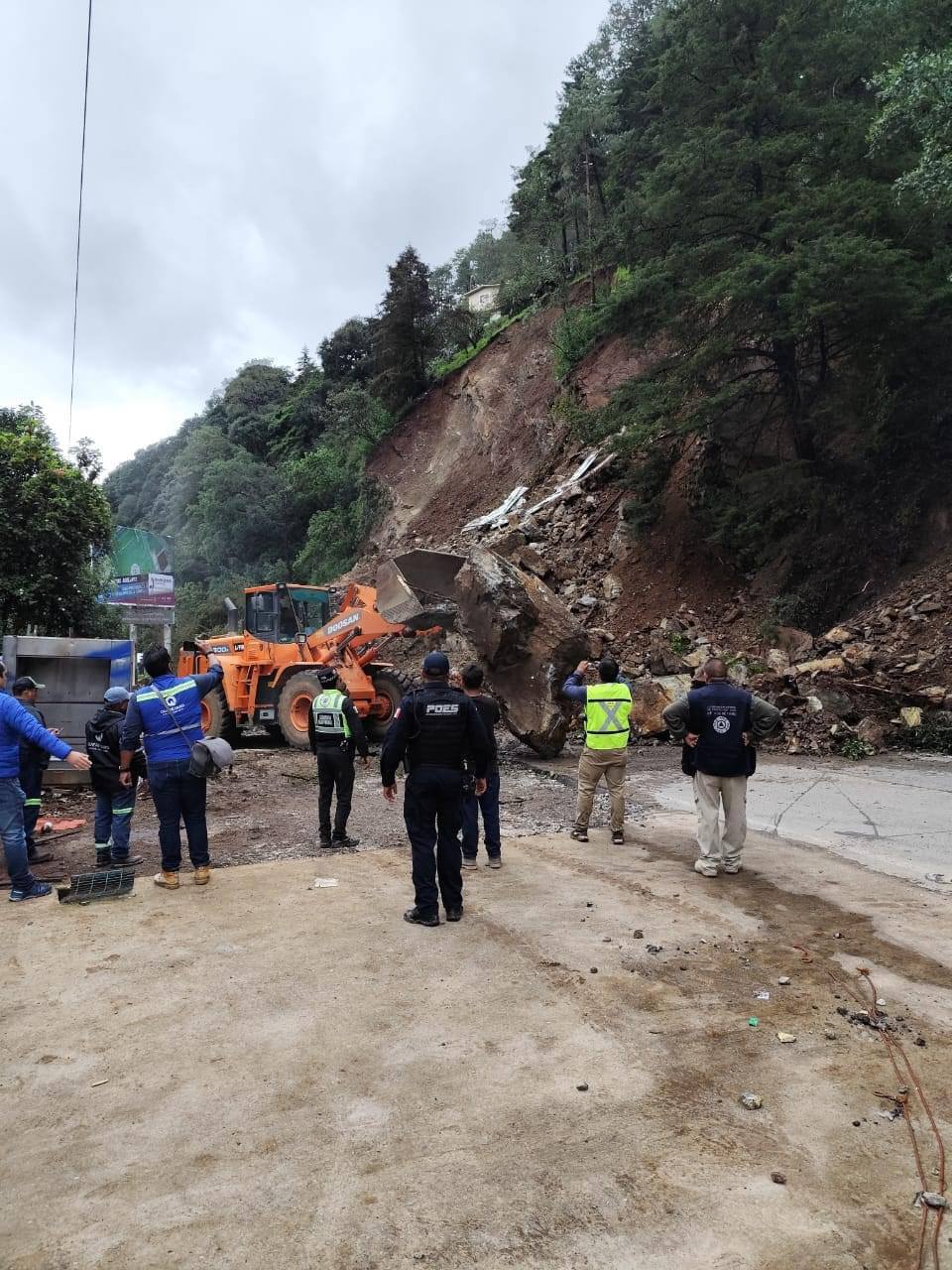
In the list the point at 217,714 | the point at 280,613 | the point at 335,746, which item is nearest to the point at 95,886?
the point at 335,746

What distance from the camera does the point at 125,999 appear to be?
4.07 meters

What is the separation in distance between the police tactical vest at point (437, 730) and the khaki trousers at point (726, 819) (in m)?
2.18

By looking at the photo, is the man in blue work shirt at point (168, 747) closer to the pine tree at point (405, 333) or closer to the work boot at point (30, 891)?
the work boot at point (30, 891)

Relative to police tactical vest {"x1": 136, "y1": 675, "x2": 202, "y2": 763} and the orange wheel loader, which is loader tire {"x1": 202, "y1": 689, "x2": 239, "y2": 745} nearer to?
the orange wheel loader

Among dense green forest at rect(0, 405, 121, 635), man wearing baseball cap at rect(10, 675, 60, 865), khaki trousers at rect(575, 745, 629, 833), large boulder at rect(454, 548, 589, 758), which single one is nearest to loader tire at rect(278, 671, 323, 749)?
large boulder at rect(454, 548, 589, 758)

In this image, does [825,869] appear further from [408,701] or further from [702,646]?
[702,646]

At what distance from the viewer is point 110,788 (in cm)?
661

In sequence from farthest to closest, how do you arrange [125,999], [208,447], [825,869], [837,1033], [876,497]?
1. [208,447]
2. [876,497]
3. [825,869]
4. [125,999]
5. [837,1033]

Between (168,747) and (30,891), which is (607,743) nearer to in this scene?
(168,747)

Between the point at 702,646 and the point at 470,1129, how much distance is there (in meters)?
13.9

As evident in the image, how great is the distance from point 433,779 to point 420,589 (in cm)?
900

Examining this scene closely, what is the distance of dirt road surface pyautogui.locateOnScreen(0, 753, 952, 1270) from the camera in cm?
238

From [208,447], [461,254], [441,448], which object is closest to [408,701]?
[441,448]

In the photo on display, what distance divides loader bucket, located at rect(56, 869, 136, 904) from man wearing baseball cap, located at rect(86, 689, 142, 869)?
61 centimetres
